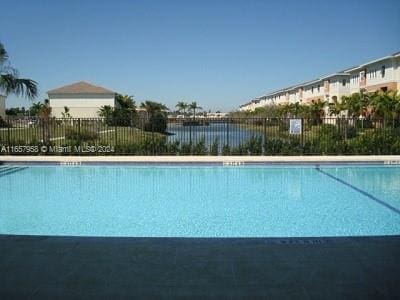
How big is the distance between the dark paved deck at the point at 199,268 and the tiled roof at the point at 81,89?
164 feet

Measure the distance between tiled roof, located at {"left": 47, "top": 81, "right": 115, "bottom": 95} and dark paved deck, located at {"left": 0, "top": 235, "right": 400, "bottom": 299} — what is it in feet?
164

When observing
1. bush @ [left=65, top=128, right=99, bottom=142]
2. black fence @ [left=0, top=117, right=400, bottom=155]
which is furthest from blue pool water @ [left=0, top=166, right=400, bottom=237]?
bush @ [left=65, top=128, right=99, bottom=142]

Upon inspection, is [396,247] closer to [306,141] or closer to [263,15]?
[263,15]

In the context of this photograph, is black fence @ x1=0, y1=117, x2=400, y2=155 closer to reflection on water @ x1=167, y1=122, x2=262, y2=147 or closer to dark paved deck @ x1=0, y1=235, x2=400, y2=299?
reflection on water @ x1=167, y1=122, x2=262, y2=147

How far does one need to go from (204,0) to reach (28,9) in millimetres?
2924

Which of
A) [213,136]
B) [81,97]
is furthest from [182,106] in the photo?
[213,136]

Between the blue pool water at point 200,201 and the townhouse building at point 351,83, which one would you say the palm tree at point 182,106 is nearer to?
the townhouse building at point 351,83

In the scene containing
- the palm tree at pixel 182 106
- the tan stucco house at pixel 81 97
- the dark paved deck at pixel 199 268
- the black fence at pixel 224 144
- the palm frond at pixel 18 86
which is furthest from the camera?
the palm tree at pixel 182 106

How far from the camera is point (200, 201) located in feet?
32.1

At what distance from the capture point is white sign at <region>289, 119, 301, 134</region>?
17.5 metres

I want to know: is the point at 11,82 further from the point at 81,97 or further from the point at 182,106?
the point at 182,106

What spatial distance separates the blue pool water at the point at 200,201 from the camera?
735cm

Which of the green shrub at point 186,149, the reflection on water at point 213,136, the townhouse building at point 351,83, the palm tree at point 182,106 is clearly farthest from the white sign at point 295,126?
the palm tree at point 182,106

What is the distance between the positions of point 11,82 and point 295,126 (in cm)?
1095
